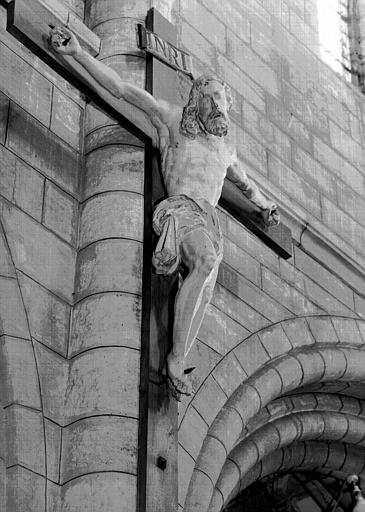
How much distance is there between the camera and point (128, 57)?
797cm

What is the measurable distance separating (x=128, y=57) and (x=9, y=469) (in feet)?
9.67

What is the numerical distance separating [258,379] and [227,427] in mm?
569

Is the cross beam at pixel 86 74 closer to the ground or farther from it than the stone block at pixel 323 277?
closer to the ground

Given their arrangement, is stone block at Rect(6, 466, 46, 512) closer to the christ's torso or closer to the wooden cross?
the wooden cross

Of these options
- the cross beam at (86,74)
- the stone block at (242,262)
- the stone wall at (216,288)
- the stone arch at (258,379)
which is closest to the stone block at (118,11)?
the stone wall at (216,288)

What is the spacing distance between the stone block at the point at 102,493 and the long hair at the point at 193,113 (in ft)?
7.05

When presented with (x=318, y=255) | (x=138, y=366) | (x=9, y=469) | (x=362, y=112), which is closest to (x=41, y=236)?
(x=138, y=366)

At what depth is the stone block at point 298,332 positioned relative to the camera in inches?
337

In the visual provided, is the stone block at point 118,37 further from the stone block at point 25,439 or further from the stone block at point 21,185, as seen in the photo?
the stone block at point 25,439

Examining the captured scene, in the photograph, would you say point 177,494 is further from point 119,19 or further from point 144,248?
point 119,19

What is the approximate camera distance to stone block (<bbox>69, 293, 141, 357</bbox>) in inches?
263

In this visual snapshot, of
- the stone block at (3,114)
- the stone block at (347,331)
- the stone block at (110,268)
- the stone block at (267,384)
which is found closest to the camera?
the stone block at (110,268)

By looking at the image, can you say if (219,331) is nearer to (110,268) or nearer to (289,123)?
(110,268)

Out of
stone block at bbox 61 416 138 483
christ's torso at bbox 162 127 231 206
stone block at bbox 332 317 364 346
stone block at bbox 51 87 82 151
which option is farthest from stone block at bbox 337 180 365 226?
stone block at bbox 61 416 138 483
